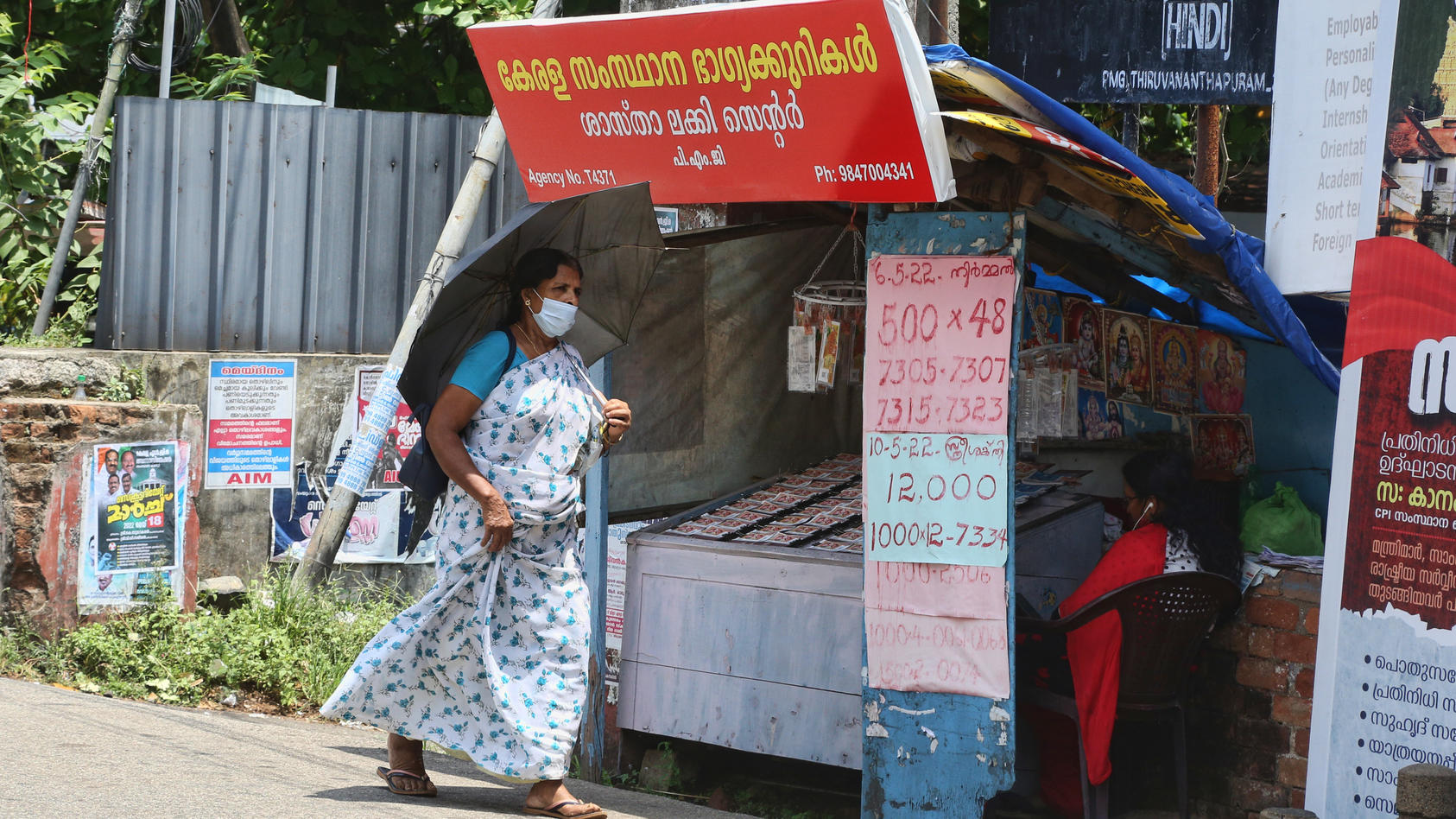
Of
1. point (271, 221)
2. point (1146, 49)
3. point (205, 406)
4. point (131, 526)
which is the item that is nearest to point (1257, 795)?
point (1146, 49)

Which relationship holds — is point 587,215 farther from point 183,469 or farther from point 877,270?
point 183,469

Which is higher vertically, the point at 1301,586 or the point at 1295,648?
the point at 1301,586

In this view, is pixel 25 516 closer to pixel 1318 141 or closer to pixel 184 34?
pixel 184 34

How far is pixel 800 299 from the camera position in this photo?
17.4ft

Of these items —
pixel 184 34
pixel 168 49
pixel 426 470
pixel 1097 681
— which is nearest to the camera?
pixel 426 470

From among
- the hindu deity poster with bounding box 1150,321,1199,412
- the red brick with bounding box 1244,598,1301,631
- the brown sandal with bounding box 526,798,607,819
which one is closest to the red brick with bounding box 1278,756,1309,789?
the red brick with bounding box 1244,598,1301,631

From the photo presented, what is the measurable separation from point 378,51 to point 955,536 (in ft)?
23.1

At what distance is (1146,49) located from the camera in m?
6.71

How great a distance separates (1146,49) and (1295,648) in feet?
10.2

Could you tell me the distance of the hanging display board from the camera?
4.40m

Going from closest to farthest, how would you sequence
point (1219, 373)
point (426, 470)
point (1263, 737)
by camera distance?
1. point (426, 470)
2. point (1263, 737)
3. point (1219, 373)

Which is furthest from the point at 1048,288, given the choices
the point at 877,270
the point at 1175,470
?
the point at 877,270

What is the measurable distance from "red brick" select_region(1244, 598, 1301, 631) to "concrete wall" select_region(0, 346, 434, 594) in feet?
13.6

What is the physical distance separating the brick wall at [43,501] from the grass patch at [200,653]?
0.15 m
